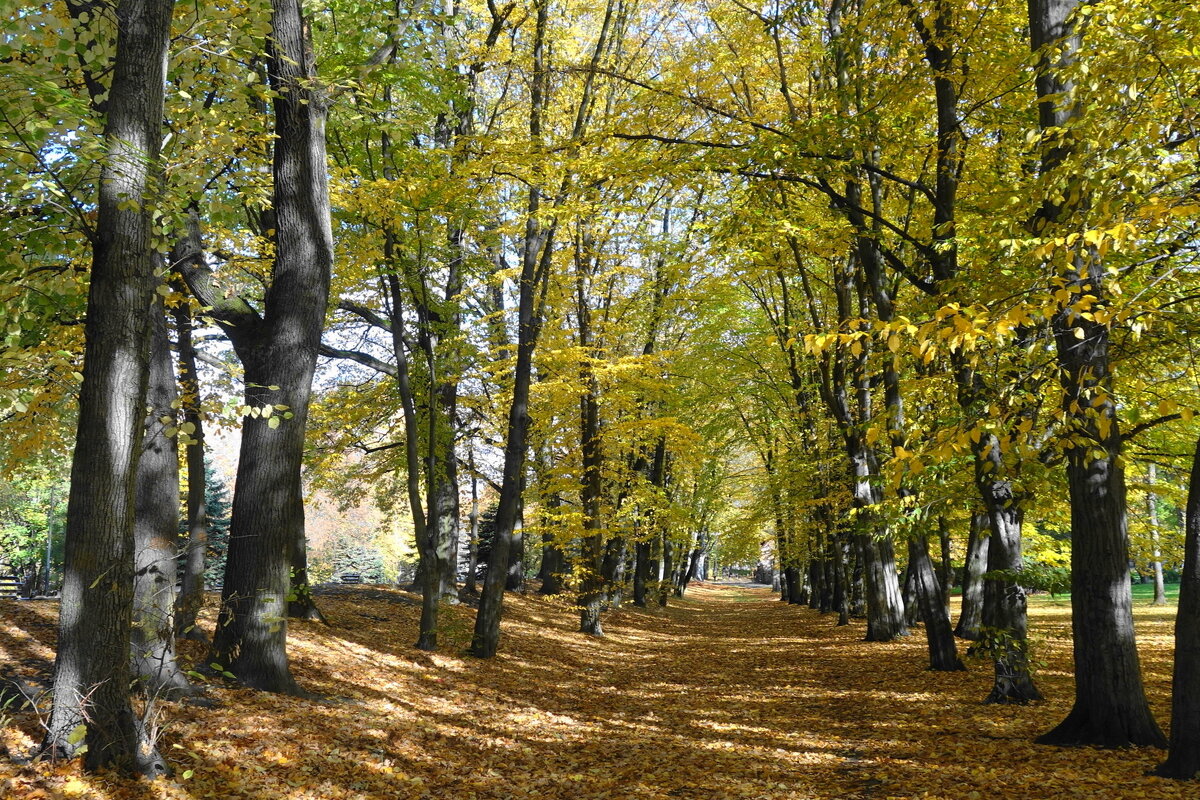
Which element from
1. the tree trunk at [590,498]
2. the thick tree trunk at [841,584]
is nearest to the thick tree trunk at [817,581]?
the thick tree trunk at [841,584]

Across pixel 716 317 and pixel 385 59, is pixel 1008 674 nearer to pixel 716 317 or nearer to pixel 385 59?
pixel 385 59

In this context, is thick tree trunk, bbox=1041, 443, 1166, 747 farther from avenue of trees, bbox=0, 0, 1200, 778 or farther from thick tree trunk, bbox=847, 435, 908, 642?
thick tree trunk, bbox=847, 435, 908, 642

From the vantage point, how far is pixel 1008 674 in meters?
7.91

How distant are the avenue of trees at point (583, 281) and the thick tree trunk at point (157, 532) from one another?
3 cm

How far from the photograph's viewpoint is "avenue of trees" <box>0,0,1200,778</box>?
4234 mm

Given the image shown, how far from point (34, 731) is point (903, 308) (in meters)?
10.8

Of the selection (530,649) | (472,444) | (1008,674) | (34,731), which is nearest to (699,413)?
(472,444)

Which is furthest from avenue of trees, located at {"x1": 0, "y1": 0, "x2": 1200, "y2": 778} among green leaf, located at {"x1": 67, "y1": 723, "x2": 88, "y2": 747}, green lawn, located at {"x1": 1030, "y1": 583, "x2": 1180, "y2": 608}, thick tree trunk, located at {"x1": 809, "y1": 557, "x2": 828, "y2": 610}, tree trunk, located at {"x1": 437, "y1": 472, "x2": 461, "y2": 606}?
green lawn, located at {"x1": 1030, "y1": 583, "x2": 1180, "y2": 608}

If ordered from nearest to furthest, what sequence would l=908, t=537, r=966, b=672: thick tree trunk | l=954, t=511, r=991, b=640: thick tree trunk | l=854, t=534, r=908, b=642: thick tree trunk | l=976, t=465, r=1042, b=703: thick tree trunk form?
l=976, t=465, r=1042, b=703: thick tree trunk < l=954, t=511, r=991, b=640: thick tree trunk < l=908, t=537, r=966, b=672: thick tree trunk < l=854, t=534, r=908, b=642: thick tree trunk

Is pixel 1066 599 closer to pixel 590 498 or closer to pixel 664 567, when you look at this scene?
pixel 664 567

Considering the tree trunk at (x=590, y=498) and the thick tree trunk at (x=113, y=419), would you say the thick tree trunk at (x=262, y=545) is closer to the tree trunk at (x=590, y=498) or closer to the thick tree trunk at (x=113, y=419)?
the thick tree trunk at (x=113, y=419)

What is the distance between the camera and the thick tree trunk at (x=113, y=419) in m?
4.18

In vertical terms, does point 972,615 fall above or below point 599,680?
above

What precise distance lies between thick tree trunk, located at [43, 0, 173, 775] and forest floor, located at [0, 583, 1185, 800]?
472 mm
